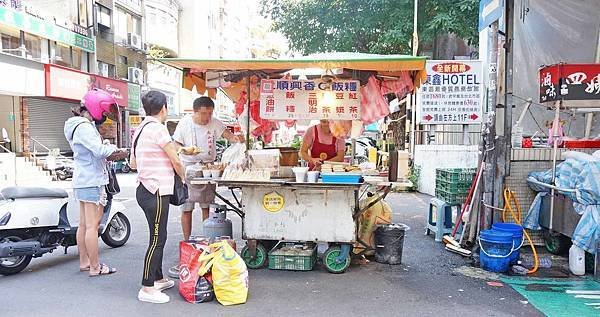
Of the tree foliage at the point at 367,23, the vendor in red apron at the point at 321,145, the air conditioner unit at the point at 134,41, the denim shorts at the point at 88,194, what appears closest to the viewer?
the denim shorts at the point at 88,194

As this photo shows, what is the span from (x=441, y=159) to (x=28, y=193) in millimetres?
9088

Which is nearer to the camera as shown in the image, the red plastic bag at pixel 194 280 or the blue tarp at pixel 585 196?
the red plastic bag at pixel 194 280

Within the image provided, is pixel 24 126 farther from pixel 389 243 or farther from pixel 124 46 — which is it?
pixel 389 243

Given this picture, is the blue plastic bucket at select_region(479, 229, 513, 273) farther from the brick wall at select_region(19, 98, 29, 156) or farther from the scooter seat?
the brick wall at select_region(19, 98, 29, 156)

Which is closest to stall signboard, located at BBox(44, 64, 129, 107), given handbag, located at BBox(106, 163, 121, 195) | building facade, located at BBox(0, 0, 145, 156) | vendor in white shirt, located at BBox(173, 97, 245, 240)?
building facade, located at BBox(0, 0, 145, 156)

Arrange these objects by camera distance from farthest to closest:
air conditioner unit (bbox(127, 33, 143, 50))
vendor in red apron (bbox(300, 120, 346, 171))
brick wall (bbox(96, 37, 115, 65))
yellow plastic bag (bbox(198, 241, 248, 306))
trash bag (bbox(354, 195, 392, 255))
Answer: air conditioner unit (bbox(127, 33, 143, 50)) → brick wall (bbox(96, 37, 115, 65)) → vendor in red apron (bbox(300, 120, 346, 171)) → trash bag (bbox(354, 195, 392, 255)) → yellow plastic bag (bbox(198, 241, 248, 306))

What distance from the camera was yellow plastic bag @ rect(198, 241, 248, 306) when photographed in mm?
4340

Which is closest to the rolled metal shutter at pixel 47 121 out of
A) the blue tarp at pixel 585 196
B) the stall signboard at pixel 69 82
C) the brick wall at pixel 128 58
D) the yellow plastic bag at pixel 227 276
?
the stall signboard at pixel 69 82

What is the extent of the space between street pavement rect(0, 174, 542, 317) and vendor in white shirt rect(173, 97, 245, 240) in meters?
0.70

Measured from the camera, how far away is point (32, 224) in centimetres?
530

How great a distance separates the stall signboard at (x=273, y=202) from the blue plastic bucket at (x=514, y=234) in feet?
8.05

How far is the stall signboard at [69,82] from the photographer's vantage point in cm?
1808

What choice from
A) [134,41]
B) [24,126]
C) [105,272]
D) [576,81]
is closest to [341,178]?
[105,272]

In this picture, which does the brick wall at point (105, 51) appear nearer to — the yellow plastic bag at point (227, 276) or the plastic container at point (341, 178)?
the plastic container at point (341, 178)
